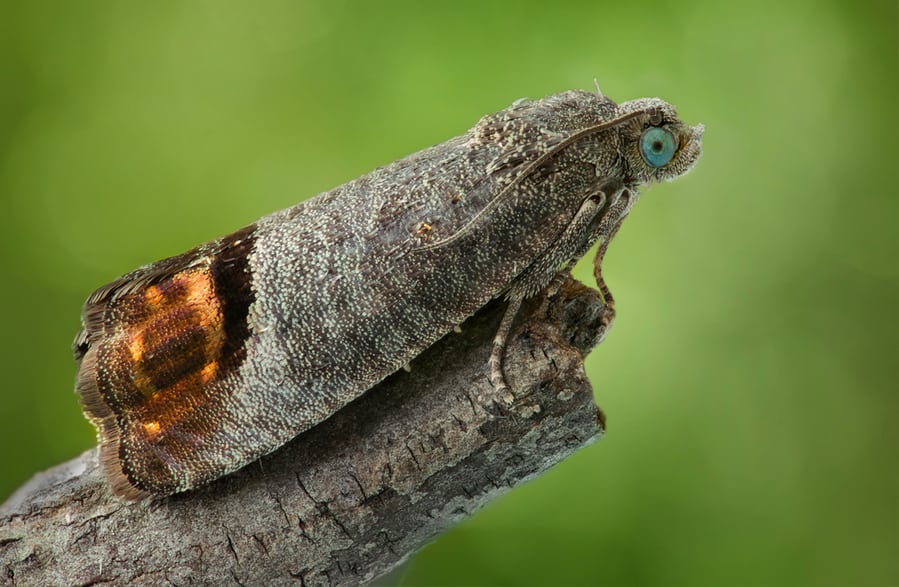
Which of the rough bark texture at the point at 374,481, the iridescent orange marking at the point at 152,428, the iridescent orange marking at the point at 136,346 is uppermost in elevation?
the iridescent orange marking at the point at 136,346

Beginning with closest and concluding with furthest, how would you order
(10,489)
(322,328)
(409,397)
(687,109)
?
(322,328), (409,397), (687,109), (10,489)

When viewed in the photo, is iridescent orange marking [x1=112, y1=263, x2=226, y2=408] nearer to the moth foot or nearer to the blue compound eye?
the moth foot

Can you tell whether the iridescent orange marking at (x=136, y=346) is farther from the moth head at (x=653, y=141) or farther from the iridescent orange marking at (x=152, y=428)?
the moth head at (x=653, y=141)

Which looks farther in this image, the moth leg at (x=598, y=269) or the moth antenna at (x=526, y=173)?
the moth leg at (x=598, y=269)

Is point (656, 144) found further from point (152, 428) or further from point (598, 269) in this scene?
point (152, 428)

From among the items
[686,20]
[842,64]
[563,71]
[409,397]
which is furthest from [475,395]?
[842,64]

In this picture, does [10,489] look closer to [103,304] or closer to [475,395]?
[103,304]

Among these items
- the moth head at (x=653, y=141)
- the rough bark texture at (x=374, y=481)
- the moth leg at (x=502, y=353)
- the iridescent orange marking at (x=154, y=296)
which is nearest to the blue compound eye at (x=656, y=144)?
the moth head at (x=653, y=141)
